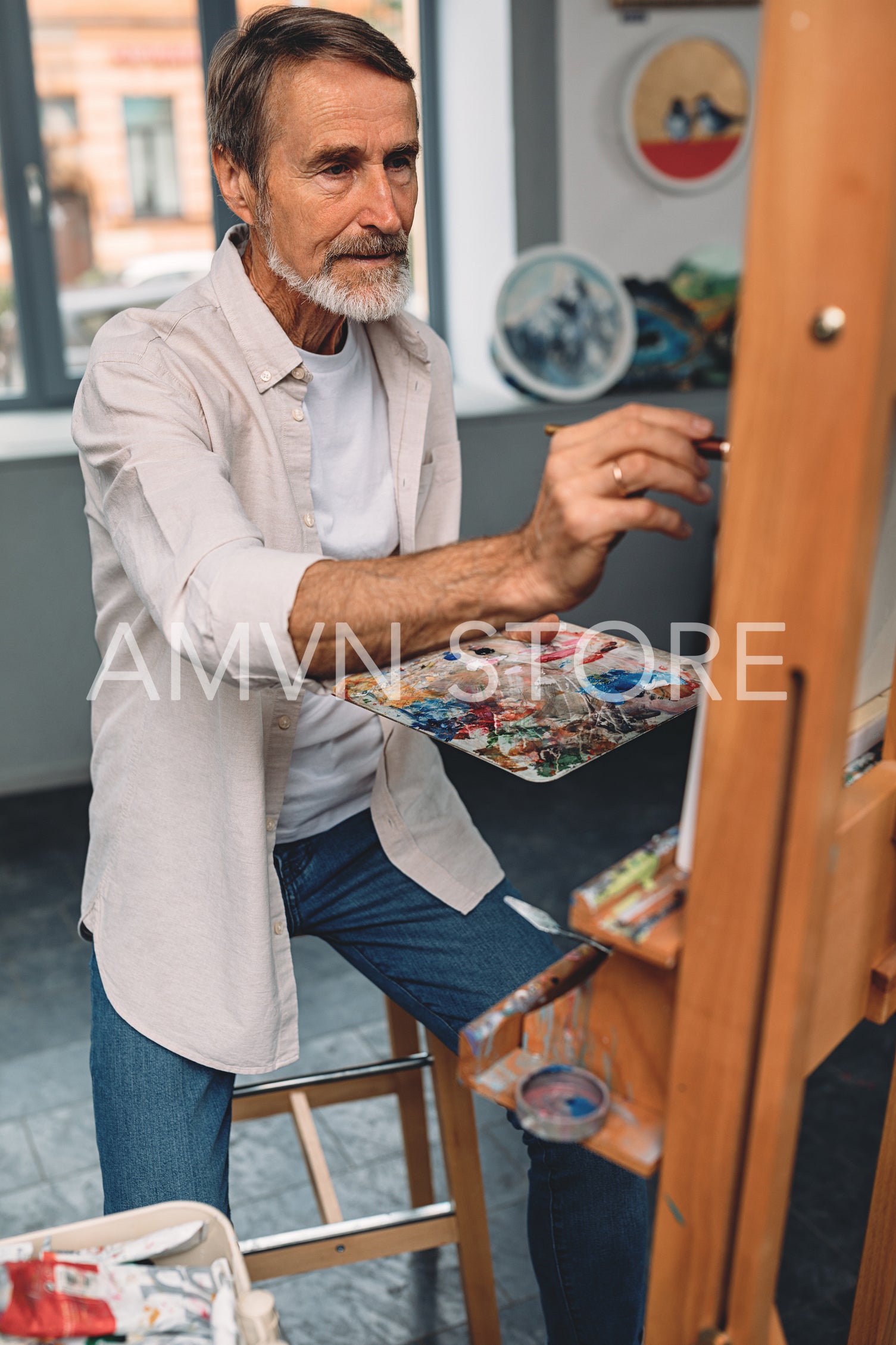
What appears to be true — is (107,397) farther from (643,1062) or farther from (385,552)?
(643,1062)

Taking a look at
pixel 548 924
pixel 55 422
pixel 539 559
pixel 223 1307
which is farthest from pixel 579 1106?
pixel 55 422

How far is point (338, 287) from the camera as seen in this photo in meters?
1.32

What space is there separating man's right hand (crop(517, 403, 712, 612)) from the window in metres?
3.54

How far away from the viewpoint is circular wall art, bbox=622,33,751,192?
3.78 metres

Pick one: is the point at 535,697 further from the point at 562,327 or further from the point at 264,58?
the point at 562,327

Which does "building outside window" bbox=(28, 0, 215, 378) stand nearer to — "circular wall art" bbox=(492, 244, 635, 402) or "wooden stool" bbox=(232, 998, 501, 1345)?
"circular wall art" bbox=(492, 244, 635, 402)

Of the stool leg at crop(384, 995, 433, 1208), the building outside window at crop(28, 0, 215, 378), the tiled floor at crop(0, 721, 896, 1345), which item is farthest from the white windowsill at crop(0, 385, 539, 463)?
the stool leg at crop(384, 995, 433, 1208)

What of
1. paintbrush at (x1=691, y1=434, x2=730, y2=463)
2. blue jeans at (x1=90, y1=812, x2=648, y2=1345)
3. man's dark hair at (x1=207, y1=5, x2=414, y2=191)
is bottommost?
blue jeans at (x1=90, y1=812, x2=648, y2=1345)

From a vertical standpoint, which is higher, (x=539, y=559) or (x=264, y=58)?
(x=264, y=58)

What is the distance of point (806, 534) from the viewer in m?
0.61

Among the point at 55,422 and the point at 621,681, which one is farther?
the point at 55,422

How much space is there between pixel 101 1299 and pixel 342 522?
869mm

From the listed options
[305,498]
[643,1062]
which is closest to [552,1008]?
[643,1062]

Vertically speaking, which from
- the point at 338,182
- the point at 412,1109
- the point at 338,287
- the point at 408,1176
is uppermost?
the point at 338,182
